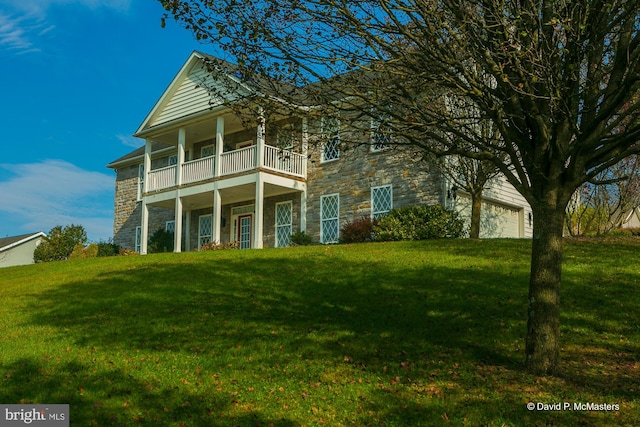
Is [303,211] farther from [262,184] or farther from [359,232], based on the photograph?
[359,232]

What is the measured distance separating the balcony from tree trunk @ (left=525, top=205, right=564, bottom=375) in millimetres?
A: 15220

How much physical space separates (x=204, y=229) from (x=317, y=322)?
18804 millimetres

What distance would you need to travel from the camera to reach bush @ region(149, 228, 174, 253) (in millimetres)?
27188

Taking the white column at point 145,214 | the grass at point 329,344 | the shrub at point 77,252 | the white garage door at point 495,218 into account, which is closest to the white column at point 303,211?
the white garage door at point 495,218

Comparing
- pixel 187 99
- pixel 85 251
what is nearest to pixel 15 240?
pixel 85 251

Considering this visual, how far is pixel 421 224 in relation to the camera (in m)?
19.1

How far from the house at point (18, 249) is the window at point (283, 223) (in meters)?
19.5

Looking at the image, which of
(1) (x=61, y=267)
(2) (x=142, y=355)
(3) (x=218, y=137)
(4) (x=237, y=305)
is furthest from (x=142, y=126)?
(2) (x=142, y=355)

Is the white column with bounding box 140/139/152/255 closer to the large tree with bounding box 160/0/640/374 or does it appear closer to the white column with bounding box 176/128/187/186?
the white column with bounding box 176/128/187/186

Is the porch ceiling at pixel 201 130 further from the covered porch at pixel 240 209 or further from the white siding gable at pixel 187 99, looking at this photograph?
the covered porch at pixel 240 209

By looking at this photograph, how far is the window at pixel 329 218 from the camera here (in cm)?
2245

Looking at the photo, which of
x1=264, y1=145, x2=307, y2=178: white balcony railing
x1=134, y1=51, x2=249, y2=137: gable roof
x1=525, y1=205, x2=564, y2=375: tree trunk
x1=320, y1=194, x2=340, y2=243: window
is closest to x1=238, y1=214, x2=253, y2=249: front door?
x1=264, y1=145, x2=307, y2=178: white balcony railing

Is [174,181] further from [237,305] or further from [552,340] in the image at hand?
[552,340]

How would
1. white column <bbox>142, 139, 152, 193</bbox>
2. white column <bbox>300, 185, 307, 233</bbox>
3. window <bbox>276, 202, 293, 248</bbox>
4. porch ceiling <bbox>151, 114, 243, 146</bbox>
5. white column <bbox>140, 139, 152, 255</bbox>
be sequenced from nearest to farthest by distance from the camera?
white column <bbox>300, 185, 307, 233</bbox>
window <bbox>276, 202, 293, 248</bbox>
porch ceiling <bbox>151, 114, 243, 146</bbox>
white column <bbox>140, 139, 152, 255</bbox>
white column <bbox>142, 139, 152, 193</bbox>
